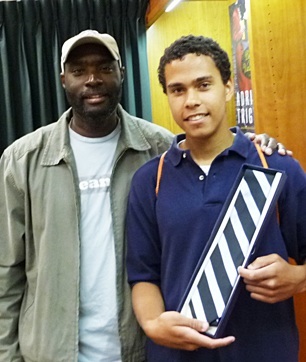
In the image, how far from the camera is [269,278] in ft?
3.25

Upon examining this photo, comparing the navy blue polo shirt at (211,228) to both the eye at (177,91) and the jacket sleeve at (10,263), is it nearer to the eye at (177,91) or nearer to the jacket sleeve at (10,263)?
the eye at (177,91)

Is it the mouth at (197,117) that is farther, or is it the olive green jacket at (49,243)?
the olive green jacket at (49,243)

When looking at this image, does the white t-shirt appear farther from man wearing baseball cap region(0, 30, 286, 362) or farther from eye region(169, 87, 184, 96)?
eye region(169, 87, 184, 96)

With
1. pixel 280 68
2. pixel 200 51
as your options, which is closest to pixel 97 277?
pixel 200 51

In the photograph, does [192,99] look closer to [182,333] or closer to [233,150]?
[233,150]

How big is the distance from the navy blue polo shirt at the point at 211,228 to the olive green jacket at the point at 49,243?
0.57 ft

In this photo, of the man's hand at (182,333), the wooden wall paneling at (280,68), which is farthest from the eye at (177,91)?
the wooden wall paneling at (280,68)

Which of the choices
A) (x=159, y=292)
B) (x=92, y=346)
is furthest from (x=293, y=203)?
(x=92, y=346)

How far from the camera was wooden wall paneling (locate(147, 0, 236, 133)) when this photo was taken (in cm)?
242

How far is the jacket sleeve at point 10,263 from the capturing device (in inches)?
53.9

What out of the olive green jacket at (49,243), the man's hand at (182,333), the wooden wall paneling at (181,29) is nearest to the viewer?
the man's hand at (182,333)

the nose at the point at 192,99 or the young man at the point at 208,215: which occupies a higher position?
the nose at the point at 192,99

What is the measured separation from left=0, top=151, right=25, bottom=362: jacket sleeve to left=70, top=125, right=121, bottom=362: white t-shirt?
189mm

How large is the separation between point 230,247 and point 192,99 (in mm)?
312
